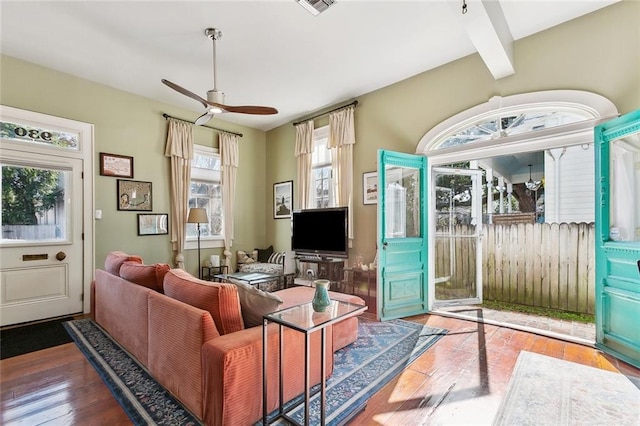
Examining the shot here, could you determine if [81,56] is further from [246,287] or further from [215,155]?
[246,287]

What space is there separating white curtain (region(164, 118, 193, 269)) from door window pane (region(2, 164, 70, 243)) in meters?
1.40

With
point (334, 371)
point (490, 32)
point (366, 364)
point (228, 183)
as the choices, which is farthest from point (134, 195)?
point (490, 32)

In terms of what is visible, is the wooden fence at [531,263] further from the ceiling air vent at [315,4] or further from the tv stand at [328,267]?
the ceiling air vent at [315,4]

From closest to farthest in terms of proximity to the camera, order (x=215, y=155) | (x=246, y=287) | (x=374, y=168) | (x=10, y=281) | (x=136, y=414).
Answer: (x=136, y=414), (x=246, y=287), (x=10, y=281), (x=374, y=168), (x=215, y=155)

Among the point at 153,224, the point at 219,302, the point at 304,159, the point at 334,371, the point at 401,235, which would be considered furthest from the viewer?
the point at 304,159

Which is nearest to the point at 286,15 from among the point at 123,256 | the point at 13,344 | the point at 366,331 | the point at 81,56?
the point at 81,56

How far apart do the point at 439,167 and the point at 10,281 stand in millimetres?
5818

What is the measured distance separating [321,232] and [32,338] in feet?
12.2

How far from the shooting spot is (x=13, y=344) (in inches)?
121

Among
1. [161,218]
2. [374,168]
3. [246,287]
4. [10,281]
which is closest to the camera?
[246,287]

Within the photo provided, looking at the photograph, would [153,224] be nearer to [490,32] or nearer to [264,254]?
[264,254]

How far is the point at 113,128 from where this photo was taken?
14.8ft

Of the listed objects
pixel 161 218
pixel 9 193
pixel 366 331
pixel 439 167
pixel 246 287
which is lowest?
pixel 366 331

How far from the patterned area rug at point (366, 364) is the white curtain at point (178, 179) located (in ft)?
10.9
